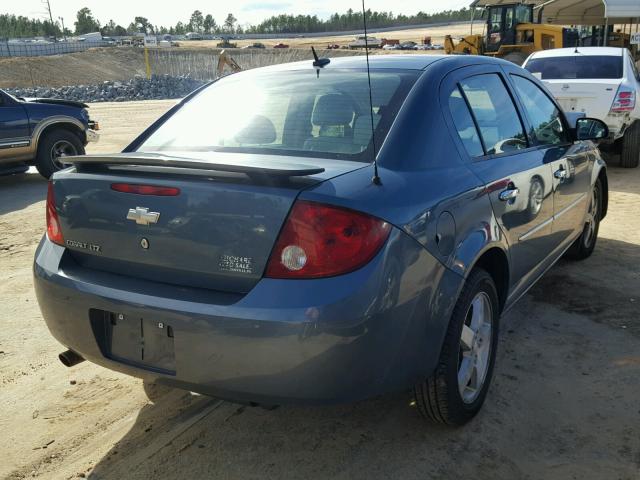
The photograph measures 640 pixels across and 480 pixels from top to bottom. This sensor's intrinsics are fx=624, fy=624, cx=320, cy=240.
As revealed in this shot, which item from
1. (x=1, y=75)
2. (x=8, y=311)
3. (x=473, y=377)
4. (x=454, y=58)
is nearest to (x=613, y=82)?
(x=454, y=58)

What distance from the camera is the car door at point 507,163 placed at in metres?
3.12

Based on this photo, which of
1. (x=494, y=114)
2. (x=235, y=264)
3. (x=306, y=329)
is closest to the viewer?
(x=306, y=329)

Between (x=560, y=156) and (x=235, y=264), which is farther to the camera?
(x=560, y=156)

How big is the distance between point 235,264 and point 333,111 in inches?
42.7

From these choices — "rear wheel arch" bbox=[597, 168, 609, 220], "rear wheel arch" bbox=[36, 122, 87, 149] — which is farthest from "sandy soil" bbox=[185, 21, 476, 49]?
"rear wheel arch" bbox=[597, 168, 609, 220]

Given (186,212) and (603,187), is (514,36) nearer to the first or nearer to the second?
(603,187)

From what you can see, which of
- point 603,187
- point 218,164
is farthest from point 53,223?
point 603,187

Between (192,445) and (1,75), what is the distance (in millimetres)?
49430

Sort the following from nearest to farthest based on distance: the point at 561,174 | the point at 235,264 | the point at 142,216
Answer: the point at 235,264 < the point at 142,216 < the point at 561,174

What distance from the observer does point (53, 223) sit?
9.52 ft

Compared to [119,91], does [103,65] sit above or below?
above

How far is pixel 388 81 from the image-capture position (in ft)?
10.2

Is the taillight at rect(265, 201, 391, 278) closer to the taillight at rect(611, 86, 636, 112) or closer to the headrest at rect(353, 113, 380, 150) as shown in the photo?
the headrest at rect(353, 113, 380, 150)

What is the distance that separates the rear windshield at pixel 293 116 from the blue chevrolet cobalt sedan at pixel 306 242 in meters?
0.01
